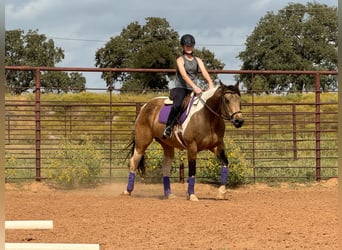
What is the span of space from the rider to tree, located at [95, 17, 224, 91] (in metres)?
37.0

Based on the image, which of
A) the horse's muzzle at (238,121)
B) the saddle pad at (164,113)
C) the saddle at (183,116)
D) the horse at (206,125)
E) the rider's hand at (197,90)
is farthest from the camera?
the saddle pad at (164,113)

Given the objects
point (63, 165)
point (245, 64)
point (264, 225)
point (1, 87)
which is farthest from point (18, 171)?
point (245, 64)

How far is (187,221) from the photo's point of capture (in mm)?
6445

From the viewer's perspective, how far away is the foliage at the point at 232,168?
11.1 m

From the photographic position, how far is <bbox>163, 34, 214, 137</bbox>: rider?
28.5 feet

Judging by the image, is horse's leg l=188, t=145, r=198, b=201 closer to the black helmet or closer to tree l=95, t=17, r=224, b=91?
the black helmet

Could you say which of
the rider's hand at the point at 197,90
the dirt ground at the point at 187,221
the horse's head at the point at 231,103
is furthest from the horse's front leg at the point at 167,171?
the horse's head at the point at 231,103

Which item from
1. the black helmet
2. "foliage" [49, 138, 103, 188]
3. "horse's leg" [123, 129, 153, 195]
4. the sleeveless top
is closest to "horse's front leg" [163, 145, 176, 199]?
"horse's leg" [123, 129, 153, 195]

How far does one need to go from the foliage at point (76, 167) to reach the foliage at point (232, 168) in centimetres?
206

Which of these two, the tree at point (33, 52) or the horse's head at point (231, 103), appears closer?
the horse's head at point (231, 103)

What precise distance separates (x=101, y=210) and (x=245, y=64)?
4403 centimetres

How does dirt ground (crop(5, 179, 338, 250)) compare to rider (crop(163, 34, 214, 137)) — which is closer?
dirt ground (crop(5, 179, 338, 250))

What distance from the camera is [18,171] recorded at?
13195mm

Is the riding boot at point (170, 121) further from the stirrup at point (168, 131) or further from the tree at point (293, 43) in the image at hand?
the tree at point (293, 43)
